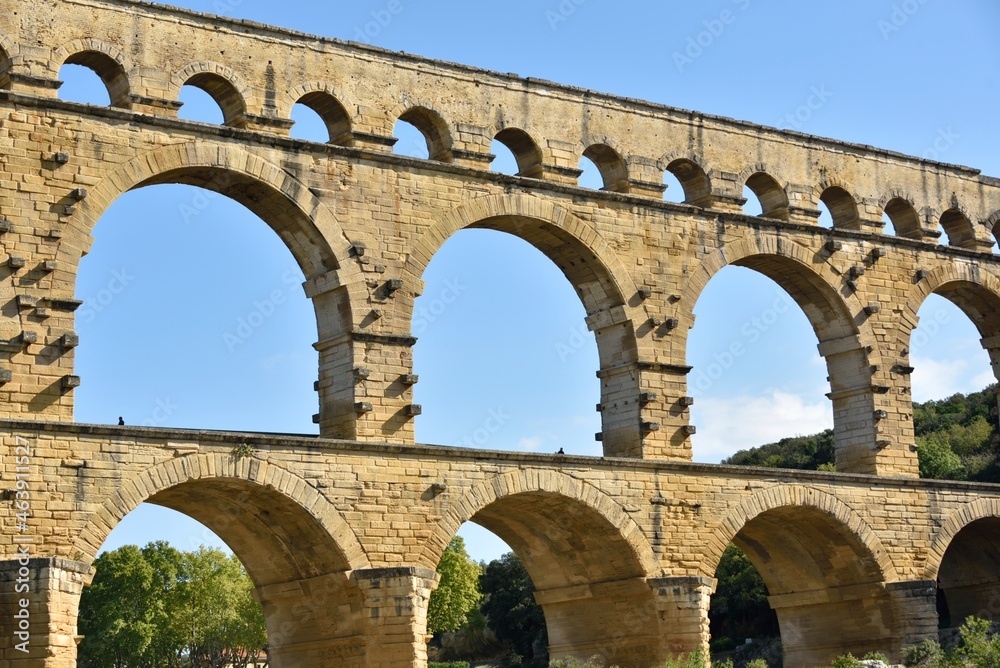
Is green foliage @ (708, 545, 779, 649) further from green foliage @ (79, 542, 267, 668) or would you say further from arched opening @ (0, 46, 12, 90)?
arched opening @ (0, 46, 12, 90)

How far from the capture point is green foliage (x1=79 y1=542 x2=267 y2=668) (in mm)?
48125

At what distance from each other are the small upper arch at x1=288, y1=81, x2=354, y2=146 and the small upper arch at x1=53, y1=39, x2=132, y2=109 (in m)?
2.64

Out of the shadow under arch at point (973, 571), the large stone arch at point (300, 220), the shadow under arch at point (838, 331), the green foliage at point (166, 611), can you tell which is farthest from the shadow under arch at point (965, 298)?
the green foliage at point (166, 611)

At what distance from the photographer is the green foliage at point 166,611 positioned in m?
48.1

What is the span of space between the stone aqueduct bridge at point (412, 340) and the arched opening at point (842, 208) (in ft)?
0.22

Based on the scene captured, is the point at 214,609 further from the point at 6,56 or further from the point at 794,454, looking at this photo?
the point at 6,56

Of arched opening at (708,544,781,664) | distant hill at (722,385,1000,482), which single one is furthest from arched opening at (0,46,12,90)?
distant hill at (722,385,1000,482)

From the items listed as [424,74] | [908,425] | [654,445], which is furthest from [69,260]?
[908,425]

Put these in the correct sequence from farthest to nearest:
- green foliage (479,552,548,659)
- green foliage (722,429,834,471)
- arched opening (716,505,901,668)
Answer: green foliage (722,429,834,471), green foliage (479,552,548,659), arched opening (716,505,901,668)

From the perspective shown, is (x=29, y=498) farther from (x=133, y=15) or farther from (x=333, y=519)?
(x=133, y=15)

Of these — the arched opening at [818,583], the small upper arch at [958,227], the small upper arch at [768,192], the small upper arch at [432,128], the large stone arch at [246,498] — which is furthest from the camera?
the small upper arch at [958,227]

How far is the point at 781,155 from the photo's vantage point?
2931 centimetres

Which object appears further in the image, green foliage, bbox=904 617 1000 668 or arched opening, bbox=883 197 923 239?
arched opening, bbox=883 197 923 239

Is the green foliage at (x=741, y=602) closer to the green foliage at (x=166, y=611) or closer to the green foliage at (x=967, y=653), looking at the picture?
the green foliage at (x=166, y=611)
